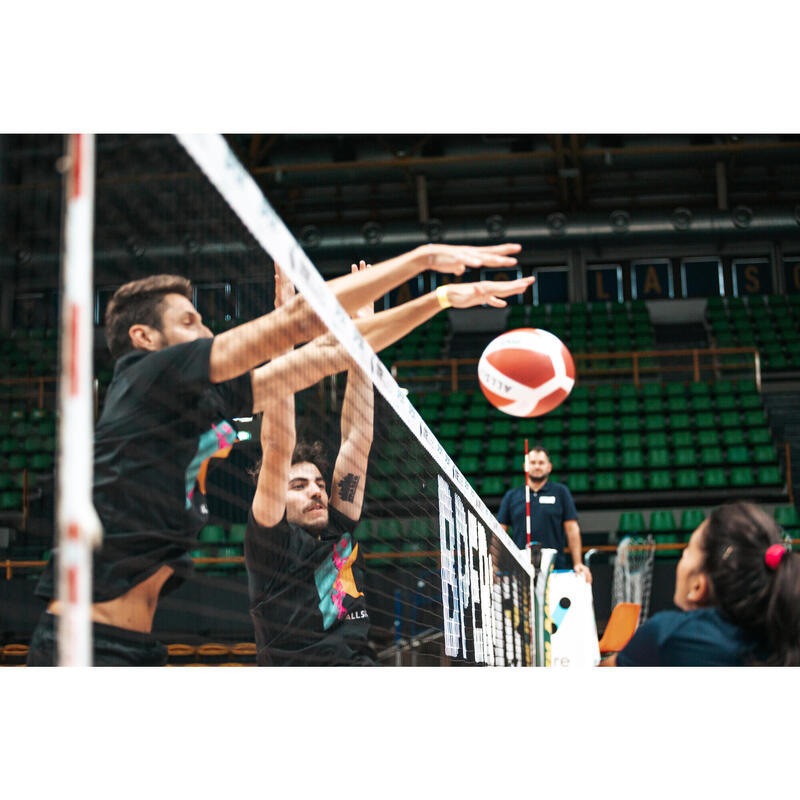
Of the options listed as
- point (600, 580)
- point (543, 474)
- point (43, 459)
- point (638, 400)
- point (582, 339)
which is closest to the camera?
point (543, 474)

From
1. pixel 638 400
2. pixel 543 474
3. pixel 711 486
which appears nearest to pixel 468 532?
pixel 543 474

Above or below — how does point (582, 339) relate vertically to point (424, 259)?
above

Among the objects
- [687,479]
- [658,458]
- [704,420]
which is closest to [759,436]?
[704,420]

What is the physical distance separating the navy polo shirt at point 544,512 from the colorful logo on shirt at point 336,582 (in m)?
3.78

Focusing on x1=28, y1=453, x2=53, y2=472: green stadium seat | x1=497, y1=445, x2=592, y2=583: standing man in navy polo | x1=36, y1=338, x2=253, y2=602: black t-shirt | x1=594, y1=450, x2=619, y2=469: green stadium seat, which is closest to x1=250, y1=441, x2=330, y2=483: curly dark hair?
x1=36, y1=338, x2=253, y2=602: black t-shirt

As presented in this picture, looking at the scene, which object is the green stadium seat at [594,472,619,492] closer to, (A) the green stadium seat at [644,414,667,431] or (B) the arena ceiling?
(A) the green stadium seat at [644,414,667,431]

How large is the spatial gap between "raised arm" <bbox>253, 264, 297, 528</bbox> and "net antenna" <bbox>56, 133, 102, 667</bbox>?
1376 millimetres

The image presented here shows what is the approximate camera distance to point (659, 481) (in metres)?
12.8

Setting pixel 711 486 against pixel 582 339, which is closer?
pixel 711 486

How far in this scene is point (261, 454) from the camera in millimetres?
3389

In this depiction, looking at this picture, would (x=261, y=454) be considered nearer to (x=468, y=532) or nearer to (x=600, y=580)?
(x=468, y=532)

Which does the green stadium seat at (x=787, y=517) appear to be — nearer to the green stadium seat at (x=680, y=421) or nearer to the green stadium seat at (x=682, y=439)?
the green stadium seat at (x=682, y=439)
